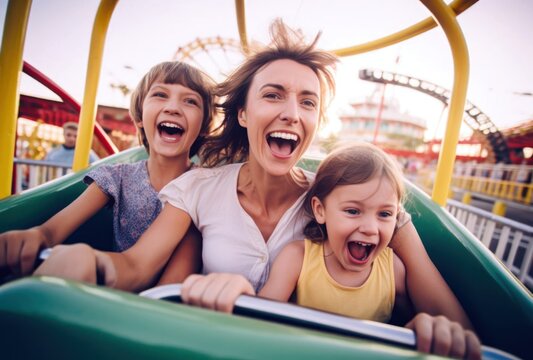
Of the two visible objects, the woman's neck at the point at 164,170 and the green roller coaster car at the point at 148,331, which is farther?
the woman's neck at the point at 164,170

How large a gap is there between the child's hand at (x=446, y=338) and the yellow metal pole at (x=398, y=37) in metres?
0.99

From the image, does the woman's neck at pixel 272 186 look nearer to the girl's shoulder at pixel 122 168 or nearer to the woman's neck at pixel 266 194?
the woman's neck at pixel 266 194

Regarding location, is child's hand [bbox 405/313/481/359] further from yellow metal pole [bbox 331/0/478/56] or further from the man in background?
the man in background

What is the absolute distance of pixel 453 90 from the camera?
1059mm

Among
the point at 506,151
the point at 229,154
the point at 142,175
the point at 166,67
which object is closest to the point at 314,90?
the point at 229,154

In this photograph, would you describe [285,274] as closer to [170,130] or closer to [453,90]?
[170,130]

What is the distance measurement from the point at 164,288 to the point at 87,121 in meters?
0.99

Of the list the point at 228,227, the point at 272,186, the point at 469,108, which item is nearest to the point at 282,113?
the point at 272,186

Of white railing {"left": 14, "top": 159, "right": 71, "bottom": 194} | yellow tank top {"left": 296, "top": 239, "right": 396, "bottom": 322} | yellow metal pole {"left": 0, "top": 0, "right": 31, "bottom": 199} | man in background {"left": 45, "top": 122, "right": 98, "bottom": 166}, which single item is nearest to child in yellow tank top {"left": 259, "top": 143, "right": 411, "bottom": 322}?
yellow tank top {"left": 296, "top": 239, "right": 396, "bottom": 322}

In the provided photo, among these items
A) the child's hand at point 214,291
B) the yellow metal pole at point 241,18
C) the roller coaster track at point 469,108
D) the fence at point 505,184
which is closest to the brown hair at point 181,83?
the yellow metal pole at point 241,18

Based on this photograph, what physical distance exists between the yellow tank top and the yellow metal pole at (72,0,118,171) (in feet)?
3.17

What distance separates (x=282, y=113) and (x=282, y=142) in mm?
102

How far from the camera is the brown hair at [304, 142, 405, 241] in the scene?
32.9 inches

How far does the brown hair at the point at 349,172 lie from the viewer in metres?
0.84
